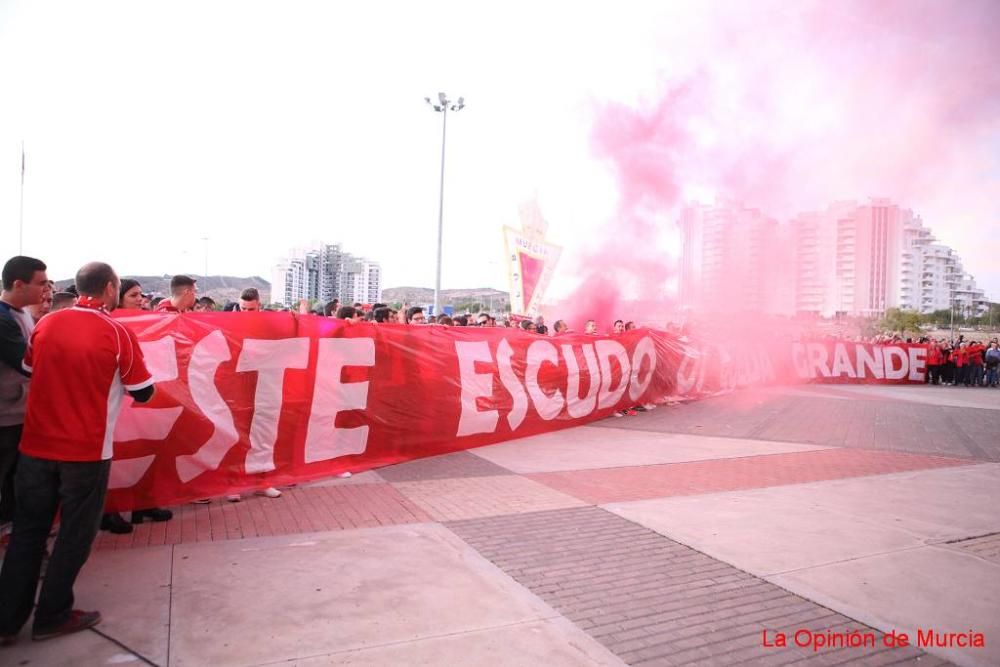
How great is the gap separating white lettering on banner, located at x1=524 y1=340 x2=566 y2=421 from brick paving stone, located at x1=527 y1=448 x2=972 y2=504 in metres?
2.58

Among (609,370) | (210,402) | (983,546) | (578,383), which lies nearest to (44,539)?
(210,402)

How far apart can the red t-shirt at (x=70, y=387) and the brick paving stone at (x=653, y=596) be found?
2655 mm

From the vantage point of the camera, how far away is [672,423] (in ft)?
37.5

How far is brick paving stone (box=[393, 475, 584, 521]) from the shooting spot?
18.7ft

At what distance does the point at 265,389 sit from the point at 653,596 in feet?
14.0

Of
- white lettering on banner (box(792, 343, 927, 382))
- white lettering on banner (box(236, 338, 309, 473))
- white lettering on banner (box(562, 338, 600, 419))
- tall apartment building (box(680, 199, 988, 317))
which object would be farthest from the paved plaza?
white lettering on banner (box(792, 343, 927, 382))

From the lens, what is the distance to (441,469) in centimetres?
740

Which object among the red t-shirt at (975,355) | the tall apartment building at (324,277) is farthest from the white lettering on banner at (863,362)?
the tall apartment building at (324,277)

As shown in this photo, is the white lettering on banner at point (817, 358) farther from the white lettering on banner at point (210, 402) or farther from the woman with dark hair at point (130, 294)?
the woman with dark hair at point (130, 294)

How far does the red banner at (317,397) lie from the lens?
5.60 m

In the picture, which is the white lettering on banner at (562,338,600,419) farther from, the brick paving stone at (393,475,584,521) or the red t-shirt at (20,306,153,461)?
the red t-shirt at (20,306,153,461)

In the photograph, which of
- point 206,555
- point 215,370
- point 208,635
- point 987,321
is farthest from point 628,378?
point 987,321

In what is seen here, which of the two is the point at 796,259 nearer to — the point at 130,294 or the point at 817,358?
the point at 817,358

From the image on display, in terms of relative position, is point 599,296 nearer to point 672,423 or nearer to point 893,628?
point 672,423
